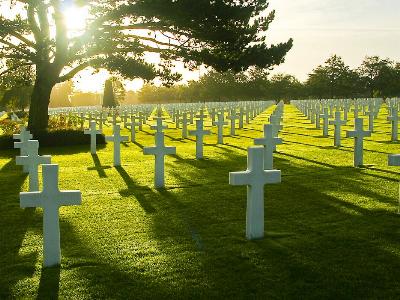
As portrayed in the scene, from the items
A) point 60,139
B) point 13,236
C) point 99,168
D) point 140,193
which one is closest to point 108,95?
point 60,139

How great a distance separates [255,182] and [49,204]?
1.91 metres

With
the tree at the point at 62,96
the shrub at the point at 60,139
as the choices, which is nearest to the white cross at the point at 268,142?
the shrub at the point at 60,139

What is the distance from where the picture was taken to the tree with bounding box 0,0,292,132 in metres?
14.4

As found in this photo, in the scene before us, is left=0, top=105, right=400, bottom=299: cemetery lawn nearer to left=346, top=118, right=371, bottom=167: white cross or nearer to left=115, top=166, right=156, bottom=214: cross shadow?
left=115, top=166, right=156, bottom=214: cross shadow

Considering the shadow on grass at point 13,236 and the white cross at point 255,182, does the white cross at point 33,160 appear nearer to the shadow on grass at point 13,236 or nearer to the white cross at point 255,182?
the shadow on grass at point 13,236

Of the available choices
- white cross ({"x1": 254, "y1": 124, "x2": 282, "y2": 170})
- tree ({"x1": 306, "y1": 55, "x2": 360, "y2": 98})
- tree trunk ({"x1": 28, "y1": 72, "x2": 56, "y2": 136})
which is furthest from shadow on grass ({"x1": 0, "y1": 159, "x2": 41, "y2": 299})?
tree ({"x1": 306, "y1": 55, "x2": 360, "y2": 98})

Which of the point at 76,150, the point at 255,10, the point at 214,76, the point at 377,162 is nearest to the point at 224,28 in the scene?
the point at 255,10

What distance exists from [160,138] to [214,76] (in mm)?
84495

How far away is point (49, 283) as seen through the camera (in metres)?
4.07

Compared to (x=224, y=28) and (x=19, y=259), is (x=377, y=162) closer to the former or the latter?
(x=224, y=28)

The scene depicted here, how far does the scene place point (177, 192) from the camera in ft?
25.7

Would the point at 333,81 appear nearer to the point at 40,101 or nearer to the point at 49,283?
the point at 40,101

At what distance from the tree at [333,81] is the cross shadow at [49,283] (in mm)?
77046

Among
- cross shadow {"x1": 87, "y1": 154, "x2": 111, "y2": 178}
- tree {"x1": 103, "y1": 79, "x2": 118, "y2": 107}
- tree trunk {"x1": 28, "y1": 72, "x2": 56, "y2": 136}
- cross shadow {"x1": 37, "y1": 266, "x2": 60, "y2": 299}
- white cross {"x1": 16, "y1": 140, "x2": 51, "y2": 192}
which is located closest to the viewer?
cross shadow {"x1": 37, "y1": 266, "x2": 60, "y2": 299}
